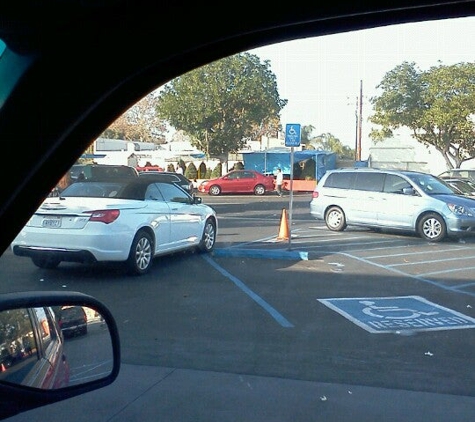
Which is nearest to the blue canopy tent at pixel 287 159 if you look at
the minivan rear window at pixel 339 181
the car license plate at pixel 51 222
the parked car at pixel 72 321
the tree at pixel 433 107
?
the minivan rear window at pixel 339 181

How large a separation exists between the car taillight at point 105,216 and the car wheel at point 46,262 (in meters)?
0.78

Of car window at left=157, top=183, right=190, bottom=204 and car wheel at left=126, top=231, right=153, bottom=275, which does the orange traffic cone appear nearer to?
car window at left=157, top=183, right=190, bottom=204

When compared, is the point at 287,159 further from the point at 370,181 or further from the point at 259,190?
the point at 370,181

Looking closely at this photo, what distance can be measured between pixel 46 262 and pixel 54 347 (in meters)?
8.25

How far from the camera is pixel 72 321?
Answer: 2.87m

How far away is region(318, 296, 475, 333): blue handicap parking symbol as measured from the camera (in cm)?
823

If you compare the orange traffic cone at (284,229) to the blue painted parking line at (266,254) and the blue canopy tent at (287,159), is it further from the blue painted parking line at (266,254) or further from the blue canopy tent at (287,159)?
the blue painted parking line at (266,254)

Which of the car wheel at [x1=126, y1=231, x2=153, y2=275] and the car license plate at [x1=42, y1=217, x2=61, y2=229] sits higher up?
the car license plate at [x1=42, y1=217, x2=61, y2=229]

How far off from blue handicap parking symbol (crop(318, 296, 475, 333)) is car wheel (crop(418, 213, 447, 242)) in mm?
7194

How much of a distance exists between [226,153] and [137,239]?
4961mm

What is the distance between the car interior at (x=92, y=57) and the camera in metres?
2.80

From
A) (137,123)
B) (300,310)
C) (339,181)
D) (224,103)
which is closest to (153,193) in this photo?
(300,310)

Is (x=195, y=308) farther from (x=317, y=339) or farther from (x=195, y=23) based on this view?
(x=195, y=23)

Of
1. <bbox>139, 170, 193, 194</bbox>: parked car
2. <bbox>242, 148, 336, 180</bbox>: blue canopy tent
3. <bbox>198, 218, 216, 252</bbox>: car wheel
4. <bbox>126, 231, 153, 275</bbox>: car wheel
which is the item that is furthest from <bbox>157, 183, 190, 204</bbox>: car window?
<bbox>242, 148, 336, 180</bbox>: blue canopy tent
